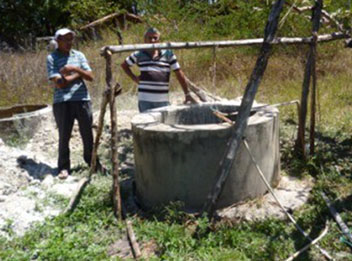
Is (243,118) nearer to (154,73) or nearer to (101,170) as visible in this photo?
(154,73)

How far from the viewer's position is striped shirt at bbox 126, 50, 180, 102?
4.68 metres

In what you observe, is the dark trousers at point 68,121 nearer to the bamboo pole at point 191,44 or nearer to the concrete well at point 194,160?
the concrete well at point 194,160

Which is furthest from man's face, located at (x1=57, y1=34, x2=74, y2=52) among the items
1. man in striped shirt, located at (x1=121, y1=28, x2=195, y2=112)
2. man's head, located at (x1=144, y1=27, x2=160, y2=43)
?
man's head, located at (x1=144, y1=27, x2=160, y2=43)

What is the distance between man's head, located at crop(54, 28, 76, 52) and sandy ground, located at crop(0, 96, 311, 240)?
150cm

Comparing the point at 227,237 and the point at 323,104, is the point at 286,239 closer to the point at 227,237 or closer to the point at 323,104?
the point at 227,237

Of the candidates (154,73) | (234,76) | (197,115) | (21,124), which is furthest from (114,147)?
(234,76)

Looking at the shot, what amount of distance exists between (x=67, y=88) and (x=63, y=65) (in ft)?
0.84

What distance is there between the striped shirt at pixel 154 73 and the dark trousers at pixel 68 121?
69cm

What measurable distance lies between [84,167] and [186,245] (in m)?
2.28

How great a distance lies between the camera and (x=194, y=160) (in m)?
3.70

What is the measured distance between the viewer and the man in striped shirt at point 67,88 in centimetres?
441

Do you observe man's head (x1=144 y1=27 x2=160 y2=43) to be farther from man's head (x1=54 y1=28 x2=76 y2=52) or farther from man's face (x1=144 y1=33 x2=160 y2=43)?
man's head (x1=54 y1=28 x2=76 y2=52)

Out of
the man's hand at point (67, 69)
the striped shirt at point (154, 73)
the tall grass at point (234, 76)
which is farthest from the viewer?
the tall grass at point (234, 76)

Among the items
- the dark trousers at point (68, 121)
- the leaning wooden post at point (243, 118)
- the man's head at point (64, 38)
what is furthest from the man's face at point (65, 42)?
the leaning wooden post at point (243, 118)
